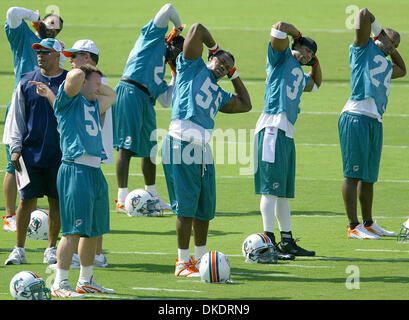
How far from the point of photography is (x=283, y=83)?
939 cm

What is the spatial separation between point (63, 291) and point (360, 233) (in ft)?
12.9

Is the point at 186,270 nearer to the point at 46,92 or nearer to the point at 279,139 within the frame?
the point at 279,139

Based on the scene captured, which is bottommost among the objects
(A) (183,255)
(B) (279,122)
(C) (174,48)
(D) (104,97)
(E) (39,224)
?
(A) (183,255)

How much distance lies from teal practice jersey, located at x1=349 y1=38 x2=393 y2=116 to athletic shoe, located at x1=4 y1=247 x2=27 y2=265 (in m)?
3.97

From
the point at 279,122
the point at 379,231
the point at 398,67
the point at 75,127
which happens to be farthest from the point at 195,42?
the point at 398,67

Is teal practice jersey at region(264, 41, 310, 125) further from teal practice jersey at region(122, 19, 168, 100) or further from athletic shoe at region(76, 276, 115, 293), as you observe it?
teal practice jersey at region(122, 19, 168, 100)

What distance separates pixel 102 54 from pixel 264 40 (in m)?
4.37

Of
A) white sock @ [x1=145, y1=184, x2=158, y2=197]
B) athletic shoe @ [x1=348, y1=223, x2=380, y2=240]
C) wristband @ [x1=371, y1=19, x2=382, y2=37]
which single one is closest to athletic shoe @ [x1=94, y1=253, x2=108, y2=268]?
athletic shoe @ [x1=348, y1=223, x2=380, y2=240]

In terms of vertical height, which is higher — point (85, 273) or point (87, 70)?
point (87, 70)

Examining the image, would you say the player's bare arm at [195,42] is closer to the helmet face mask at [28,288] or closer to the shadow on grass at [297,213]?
the helmet face mask at [28,288]

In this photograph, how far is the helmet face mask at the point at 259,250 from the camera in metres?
9.13

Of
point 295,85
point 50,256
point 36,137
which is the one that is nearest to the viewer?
point 36,137

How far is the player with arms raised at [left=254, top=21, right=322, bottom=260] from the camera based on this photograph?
30.8ft

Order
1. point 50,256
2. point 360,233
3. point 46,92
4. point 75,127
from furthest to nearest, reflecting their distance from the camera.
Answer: point 360,233, point 50,256, point 46,92, point 75,127
